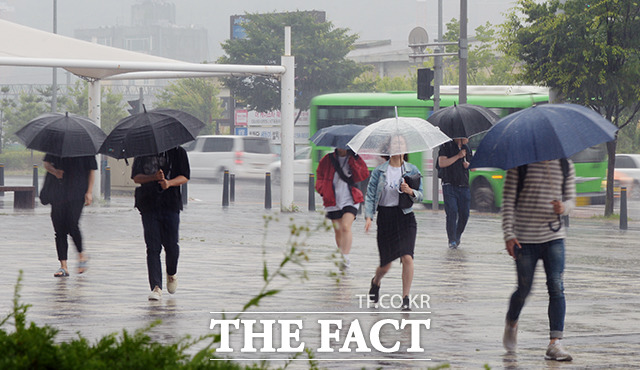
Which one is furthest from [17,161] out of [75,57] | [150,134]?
[150,134]

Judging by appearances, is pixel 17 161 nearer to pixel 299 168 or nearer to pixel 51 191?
pixel 299 168

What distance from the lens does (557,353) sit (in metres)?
6.94

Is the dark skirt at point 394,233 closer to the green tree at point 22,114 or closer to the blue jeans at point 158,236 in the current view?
the blue jeans at point 158,236

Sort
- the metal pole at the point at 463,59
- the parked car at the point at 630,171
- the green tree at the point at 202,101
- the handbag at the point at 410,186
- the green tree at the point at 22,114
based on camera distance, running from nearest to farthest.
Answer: the handbag at the point at 410,186
the metal pole at the point at 463,59
the parked car at the point at 630,171
the green tree at the point at 22,114
the green tree at the point at 202,101

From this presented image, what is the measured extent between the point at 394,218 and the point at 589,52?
15935 mm

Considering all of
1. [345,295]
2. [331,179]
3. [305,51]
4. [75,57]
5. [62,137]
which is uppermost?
[305,51]

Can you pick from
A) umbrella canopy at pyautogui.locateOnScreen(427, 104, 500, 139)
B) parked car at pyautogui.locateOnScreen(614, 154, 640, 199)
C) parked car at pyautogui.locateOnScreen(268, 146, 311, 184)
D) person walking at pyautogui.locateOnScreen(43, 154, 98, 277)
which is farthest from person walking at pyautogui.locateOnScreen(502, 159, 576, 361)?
parked car at pyautogui.locateOnScreen(268, 146, 311, 184)

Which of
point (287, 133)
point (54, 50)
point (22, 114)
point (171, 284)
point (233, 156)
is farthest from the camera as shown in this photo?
point (22, 114)

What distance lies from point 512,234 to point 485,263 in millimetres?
6690

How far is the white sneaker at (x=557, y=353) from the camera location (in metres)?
Result: 6.92

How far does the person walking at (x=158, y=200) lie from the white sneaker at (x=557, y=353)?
156 inches

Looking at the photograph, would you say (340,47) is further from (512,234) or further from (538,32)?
(512,234)

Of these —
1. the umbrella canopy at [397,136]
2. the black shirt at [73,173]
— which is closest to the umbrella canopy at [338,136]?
the umbrella canopy at [397,136]

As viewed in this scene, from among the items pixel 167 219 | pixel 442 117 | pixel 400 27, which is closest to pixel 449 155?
pixel 442 117
